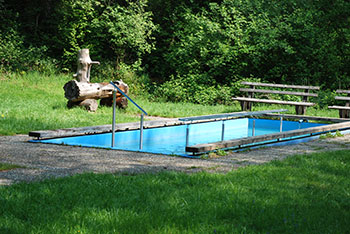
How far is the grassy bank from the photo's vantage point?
32.3 ft

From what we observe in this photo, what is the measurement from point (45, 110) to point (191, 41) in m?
9.98

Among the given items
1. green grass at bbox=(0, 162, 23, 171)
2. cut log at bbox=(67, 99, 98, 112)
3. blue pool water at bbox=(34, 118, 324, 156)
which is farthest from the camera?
cut log at bbox=(67, 99, 98, 112)

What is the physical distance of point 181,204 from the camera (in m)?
4.09

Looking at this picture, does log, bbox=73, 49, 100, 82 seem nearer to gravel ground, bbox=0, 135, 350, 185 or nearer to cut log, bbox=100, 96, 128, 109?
cut log, bbox=100, 96, 128, 109

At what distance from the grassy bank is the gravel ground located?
1.70m

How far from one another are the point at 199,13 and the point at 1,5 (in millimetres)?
8760

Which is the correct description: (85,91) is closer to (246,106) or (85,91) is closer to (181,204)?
(246,106)

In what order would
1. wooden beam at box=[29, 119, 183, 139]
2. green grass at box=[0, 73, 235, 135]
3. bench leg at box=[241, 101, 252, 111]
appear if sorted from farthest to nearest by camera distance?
1. bench leg at box=[241, 101, 252, 111]
2. green grass at box=[0, 73, 235, 135]
3. wooden beam at box=[29, 119, 183, 139]

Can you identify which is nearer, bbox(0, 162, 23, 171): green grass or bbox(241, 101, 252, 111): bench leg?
bbox(0, 162, 23, 171): green grass

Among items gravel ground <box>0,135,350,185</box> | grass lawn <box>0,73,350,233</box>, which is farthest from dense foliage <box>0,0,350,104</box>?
grass lawn <box>0,73,350,233</box>


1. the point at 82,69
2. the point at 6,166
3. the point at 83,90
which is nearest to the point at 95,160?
the point at 6,166

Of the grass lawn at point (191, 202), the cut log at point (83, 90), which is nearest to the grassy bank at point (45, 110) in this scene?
the cut log at point (83, 90)

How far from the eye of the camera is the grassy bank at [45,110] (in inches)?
388

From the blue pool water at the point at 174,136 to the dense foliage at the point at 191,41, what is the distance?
183 inches
